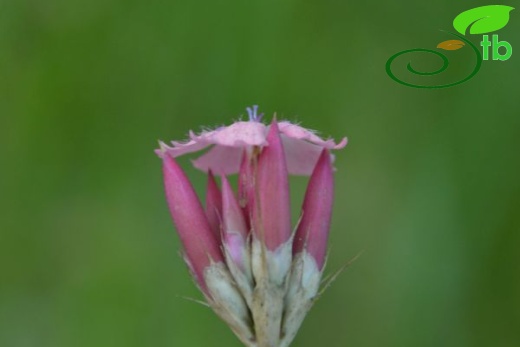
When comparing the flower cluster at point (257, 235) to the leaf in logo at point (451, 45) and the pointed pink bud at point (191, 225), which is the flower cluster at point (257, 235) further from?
the leaf in logo at point (451, 45)

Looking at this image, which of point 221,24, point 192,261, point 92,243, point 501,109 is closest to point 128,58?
point 221,24

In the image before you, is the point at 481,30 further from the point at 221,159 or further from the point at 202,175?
the point at 221,159

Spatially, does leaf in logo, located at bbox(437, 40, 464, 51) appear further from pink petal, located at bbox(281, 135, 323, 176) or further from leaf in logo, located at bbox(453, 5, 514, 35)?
pink petal, located at bbox(281, 135, 323, 176)

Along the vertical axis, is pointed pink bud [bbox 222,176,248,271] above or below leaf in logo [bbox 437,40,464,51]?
below

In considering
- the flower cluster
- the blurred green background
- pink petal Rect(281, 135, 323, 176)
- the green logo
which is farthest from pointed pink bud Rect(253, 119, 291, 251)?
the green logo

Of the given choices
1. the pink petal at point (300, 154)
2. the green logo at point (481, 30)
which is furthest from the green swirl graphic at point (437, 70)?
the pink petal at point (300, 154)

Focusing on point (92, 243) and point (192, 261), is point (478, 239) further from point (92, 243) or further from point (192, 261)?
point (192, 261)

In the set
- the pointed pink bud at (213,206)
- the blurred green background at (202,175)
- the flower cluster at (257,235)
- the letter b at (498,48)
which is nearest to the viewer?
the flower cluster at (257,235)
